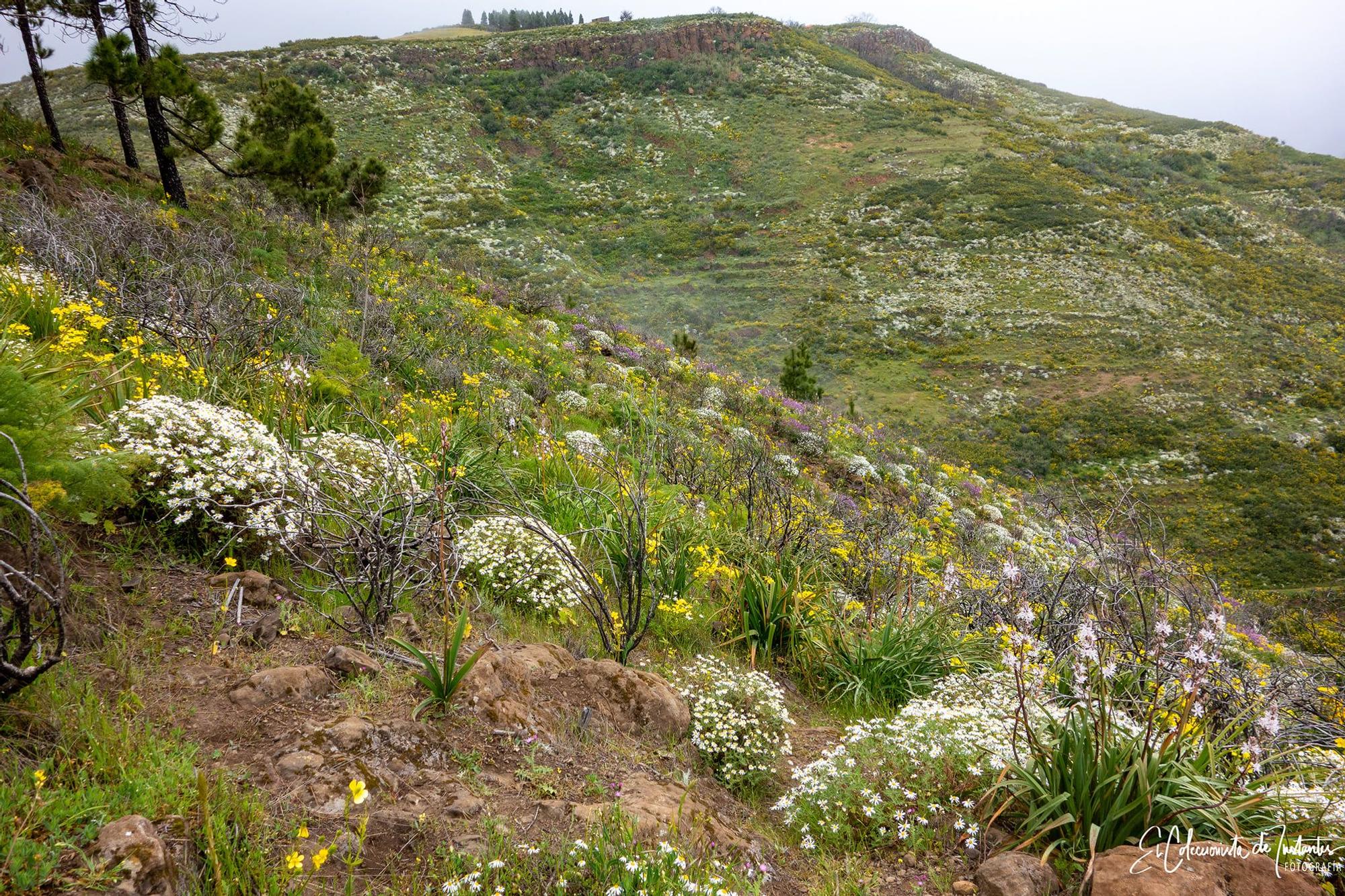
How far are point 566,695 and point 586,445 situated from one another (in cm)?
379

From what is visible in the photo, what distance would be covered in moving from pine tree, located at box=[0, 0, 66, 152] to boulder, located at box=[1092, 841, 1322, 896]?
48.5 ft

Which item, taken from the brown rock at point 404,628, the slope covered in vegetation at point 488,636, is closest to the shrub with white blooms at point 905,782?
the slope covered in vegetation at point 488,636

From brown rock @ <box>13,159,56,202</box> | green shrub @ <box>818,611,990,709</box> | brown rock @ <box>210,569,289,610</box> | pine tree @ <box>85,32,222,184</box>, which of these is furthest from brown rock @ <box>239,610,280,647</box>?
pine tree @ <box>85,32,222,184</box>

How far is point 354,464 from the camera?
4211 mm

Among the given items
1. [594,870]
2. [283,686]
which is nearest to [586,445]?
[283,686]

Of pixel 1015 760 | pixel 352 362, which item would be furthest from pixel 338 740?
pixel 352 362

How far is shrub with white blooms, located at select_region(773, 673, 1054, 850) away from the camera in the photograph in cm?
285

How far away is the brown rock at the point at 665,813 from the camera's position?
2.39m

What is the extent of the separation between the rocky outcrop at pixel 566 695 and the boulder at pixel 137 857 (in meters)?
1.26

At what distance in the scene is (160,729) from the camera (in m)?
2.21

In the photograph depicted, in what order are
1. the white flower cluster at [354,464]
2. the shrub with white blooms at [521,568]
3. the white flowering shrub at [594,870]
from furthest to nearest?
the shrub with white blooms at [521,568] < the white flower cluster at [354,464] < the white flowering shrub at [594,870]

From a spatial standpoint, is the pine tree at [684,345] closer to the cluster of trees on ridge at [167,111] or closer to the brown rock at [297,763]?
the cluster of trees on ridge at [167,111]

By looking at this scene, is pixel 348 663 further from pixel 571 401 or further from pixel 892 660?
pixel 571 401

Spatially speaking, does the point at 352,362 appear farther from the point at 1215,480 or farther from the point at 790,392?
the point at 1215,480
